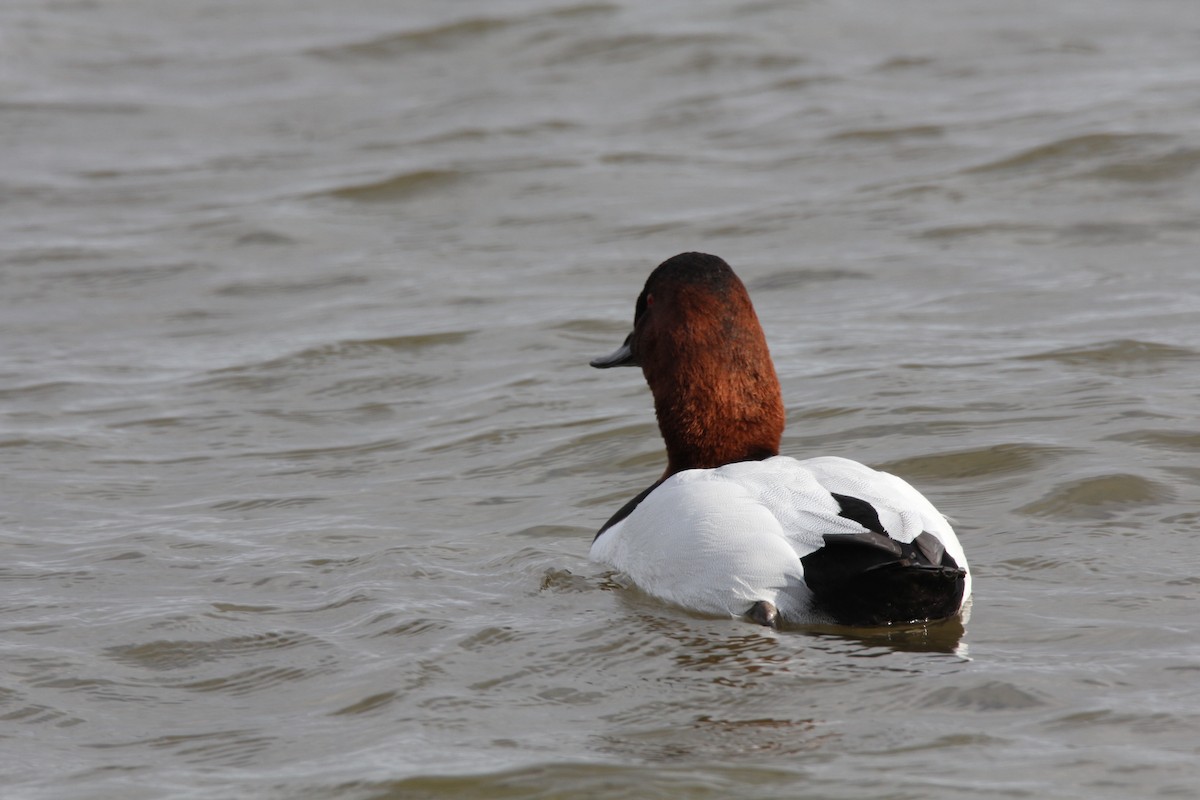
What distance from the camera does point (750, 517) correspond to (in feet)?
16.1

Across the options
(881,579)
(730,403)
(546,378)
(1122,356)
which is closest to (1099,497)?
(730,403)

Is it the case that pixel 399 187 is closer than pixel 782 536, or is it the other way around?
pixel 782 536

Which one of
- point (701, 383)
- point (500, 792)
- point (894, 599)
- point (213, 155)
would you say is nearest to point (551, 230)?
point (213, 155)

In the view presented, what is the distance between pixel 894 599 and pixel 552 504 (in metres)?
2.22

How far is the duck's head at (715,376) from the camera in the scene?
5859 mm

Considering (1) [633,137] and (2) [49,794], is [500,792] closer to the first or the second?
(2) [49,794]

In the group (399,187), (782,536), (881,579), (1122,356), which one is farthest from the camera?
(399,187)

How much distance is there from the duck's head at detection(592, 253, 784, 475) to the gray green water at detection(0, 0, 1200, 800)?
0.59m

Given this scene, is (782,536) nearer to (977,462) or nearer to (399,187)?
(977,462)

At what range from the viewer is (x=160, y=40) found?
1609 cm

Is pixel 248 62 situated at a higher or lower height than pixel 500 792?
higher

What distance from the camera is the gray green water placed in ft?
14.3

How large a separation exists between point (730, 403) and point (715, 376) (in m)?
0.11

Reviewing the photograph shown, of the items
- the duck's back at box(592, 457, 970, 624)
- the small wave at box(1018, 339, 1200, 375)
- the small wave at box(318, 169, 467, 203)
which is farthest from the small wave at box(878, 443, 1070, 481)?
the small wave at box(318, 169, 467, 203)
